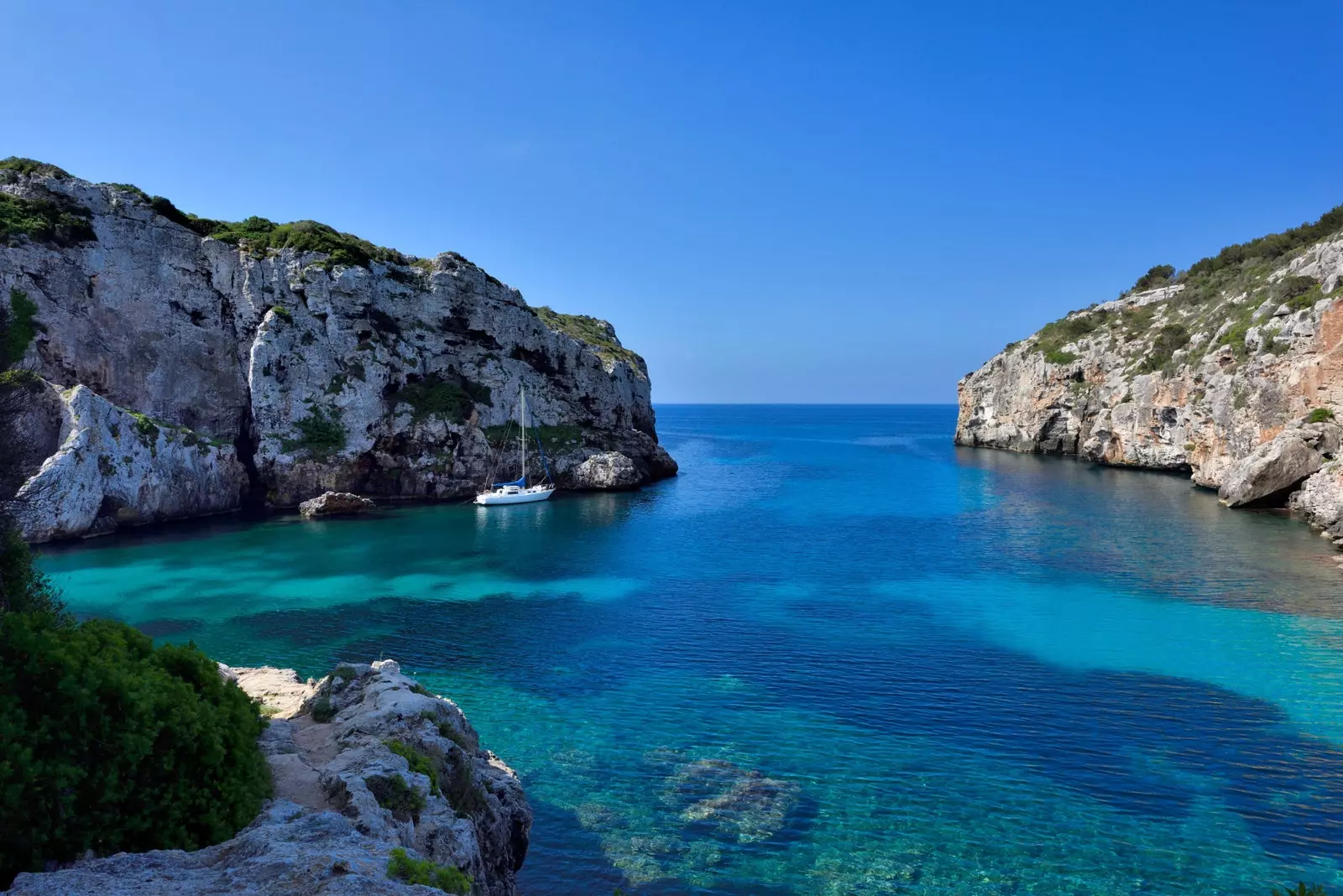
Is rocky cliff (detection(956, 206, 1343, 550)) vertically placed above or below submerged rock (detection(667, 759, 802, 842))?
above

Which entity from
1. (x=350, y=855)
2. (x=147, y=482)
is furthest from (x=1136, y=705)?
(x=147, y=482)

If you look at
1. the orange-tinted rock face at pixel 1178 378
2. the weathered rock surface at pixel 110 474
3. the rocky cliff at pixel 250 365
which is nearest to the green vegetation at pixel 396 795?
the weathered rock surface at pixel 110 474

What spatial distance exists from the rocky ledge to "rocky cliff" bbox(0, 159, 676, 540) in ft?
133

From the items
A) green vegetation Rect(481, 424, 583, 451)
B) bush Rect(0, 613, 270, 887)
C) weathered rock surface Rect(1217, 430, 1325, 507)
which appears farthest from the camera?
green vegetation Rect(481, 424, 583, 451)

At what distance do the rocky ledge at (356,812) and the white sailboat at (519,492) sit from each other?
144ft

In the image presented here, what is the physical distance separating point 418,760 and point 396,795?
1.28 meters

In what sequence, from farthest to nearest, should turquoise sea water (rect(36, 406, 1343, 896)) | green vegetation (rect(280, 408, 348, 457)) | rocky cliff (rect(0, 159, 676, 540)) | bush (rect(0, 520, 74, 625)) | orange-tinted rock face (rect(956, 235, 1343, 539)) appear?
green vegetation (rect(280, 408, 348, 457))
orange-tinted rock face (rect(956, 235, 1343, 539))
rocky cliff (rect(0, 159, 676, 540))
bush (rect(0, 520, 74, 625))
turquoise sea water (rect(36, 406, 1343, 896))

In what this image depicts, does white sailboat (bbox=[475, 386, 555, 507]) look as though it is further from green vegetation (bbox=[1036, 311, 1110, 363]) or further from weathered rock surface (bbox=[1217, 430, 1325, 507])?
green vegetation (bbox=[1036, 311, 1110, 363])

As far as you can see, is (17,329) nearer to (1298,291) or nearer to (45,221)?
(45,221)

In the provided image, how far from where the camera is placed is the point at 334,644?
91.9ft

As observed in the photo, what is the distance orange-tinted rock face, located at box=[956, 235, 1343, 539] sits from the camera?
5325 centimetres

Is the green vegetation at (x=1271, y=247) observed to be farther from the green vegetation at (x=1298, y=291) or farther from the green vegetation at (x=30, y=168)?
the green vegetation at (x=30, y=168)

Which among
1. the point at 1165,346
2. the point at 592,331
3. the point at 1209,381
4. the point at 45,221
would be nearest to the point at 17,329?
the point at 45,221

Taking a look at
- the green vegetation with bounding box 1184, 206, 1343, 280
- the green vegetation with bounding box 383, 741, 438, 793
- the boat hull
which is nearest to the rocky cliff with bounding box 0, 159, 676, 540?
the boat hull
